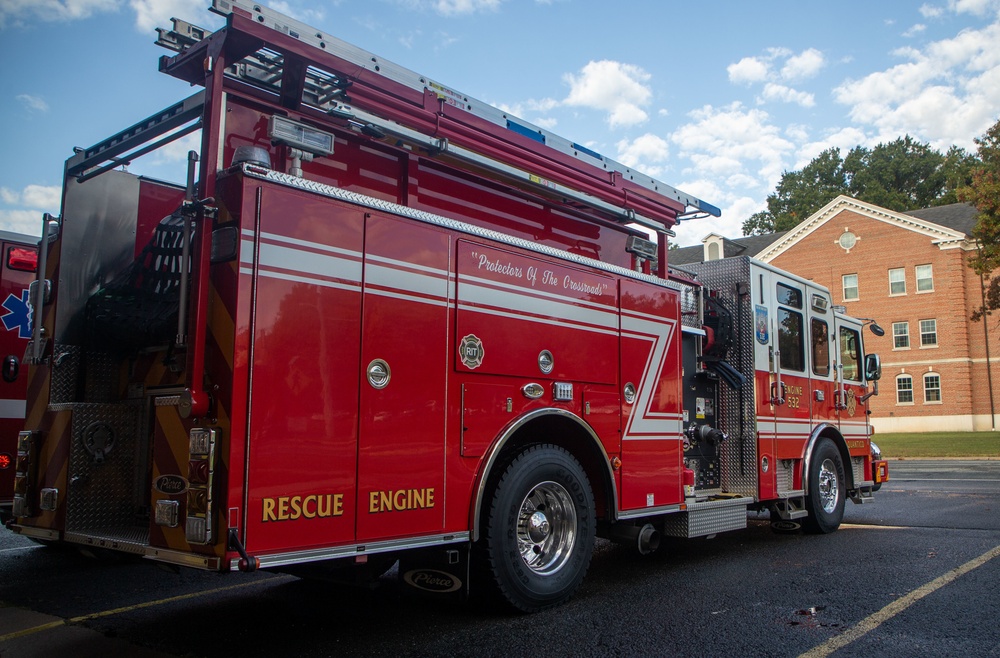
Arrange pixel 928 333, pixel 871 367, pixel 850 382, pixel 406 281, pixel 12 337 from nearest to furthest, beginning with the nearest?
pixel 406 281 → pixel 12 337 → pixel 850 382 → pixel 871 367 → pixel 928 333

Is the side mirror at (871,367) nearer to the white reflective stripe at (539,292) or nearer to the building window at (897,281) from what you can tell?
the white reflective stripe at (539,292)

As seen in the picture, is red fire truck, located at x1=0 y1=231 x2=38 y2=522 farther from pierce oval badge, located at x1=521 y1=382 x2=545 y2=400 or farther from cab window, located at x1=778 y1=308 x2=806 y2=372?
cab window, located at x1=778 y1=308 x2=806 y2=372

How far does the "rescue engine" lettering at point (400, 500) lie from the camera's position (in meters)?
4.34

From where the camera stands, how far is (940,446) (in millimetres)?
27328

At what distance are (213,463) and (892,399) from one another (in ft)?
136

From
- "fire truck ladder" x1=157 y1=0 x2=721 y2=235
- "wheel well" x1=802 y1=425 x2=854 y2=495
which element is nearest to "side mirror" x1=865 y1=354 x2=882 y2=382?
"wheel well" x1=802 y1=425 x2=854 y2=495

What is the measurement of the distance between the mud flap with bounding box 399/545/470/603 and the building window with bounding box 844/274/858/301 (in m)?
40.2

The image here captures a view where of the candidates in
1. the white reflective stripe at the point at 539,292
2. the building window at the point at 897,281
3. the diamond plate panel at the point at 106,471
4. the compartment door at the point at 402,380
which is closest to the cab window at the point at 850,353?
the white reflective stripe at the point at 539,292

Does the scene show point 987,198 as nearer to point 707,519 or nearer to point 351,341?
point 707,519

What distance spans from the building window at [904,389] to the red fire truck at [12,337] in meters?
39.8

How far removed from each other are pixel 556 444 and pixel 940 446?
1025 inches

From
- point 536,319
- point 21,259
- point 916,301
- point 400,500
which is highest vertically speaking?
point 916,301

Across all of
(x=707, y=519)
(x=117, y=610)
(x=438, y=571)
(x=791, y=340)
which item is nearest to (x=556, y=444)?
(x=438, y=571)

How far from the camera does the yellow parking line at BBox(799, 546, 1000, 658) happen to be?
444 centimetres
